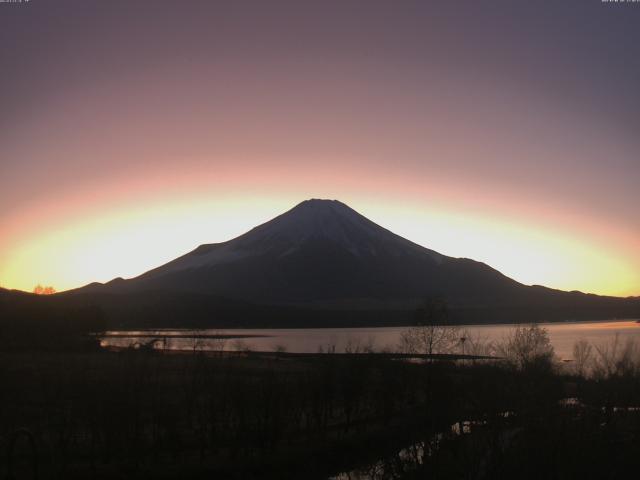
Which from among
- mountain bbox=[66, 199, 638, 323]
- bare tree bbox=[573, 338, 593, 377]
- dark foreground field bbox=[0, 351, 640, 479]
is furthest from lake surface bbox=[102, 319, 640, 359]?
mountain bbox=[66, 199, 638, 323]

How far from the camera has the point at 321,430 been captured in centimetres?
2231

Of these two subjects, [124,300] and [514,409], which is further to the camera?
[124,300]

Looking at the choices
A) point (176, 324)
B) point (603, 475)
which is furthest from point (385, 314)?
point (603, 475)

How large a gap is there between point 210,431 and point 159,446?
7.70 feet

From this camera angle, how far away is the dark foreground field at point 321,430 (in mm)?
12375

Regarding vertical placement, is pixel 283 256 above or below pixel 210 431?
above

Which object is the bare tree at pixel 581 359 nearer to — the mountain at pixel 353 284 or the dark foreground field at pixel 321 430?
the dark foreground field at pixel 321 430

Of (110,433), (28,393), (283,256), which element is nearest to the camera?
(110,433)

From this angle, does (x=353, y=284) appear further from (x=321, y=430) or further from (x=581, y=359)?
(x=321, y=430)

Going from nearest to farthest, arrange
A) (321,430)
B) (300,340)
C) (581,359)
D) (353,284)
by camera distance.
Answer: (321,430) → (581,359) → (300,340) → (353,284)

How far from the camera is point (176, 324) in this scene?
387 ft

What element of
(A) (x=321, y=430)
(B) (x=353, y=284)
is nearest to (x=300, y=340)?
(A) (x=321, y=430)

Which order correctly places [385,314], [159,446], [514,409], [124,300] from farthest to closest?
1. [385,314]
2. [124,300]
3. [159,446]
4. [514,409]

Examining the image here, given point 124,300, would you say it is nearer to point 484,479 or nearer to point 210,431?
point 210,431
